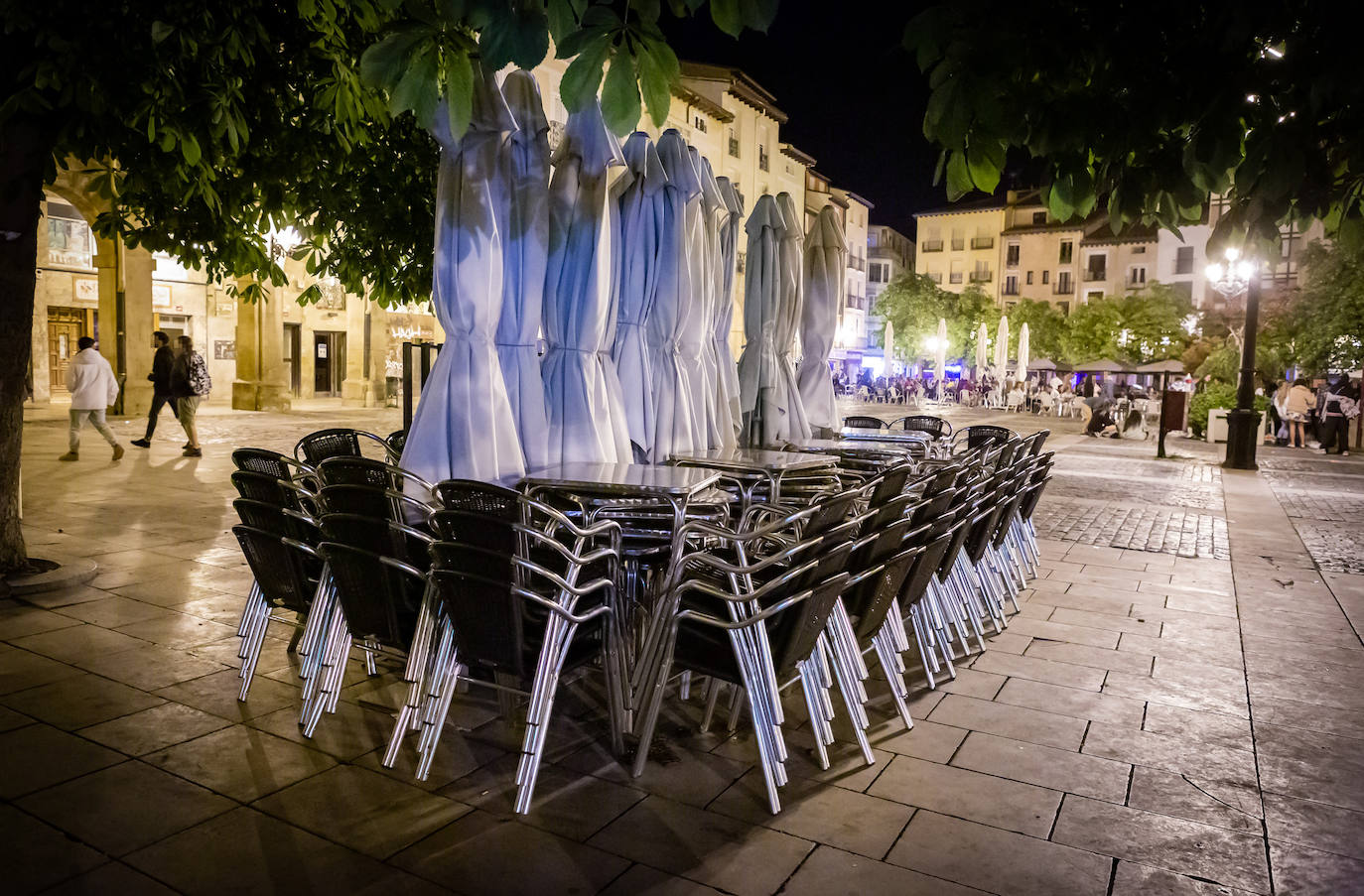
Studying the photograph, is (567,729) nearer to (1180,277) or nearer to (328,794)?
(328,794)

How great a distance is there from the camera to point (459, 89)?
2.26 meters

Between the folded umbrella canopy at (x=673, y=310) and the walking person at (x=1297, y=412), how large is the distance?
20.3 metres

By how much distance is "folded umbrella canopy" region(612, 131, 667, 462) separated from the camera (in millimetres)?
5887

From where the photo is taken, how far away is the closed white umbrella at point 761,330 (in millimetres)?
8023

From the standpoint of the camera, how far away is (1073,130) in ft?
9.20

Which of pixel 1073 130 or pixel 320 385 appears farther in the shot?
pixel 320 385

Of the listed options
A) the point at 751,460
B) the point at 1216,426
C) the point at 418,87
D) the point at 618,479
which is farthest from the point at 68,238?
the point at 1216,426

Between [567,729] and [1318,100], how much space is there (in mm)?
3285

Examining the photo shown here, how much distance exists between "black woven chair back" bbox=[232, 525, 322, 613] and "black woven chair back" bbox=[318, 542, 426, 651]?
33cm

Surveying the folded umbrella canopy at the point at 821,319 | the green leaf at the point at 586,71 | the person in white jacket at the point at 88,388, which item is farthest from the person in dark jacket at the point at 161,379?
the green leaf at the point at 586,71

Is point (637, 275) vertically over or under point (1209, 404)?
over

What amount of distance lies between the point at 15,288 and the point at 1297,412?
23.8 m

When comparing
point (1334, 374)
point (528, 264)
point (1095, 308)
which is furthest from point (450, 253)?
point (1095, 308)

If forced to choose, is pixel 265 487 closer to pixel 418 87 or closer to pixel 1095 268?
pixel 418 87
